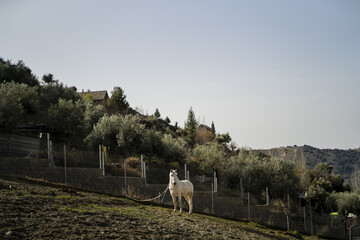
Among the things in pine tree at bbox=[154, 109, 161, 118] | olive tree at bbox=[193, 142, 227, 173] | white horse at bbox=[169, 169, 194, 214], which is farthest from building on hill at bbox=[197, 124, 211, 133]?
white horse at bbox=[169, 169, 194, 214]

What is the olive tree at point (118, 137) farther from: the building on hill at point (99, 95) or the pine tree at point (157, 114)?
the pine tree at point (157, 114)

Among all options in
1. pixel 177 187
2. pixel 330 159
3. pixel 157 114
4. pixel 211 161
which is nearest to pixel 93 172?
pixel 177 187

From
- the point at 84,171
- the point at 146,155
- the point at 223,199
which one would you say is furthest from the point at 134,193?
the point at 146,155

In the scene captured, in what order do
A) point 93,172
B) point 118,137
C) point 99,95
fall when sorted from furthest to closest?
point 99,95, point 118,137, point 93,172

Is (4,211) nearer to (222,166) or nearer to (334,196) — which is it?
(222,166)

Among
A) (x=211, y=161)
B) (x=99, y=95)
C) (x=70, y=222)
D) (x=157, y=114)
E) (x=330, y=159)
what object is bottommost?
(x=330, y=159)

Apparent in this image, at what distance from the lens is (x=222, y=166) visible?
56.1 m

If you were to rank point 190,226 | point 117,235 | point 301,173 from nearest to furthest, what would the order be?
point 117,235 < point 190,226 < point 301,173

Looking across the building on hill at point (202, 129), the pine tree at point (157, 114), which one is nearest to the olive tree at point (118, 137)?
the building on hill at point (202, 129)

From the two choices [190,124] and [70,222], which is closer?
[70,222]

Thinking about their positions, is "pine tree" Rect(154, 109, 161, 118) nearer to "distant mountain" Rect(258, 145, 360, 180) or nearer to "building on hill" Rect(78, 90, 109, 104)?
"building on hill" Rect(78, 90, 109, 104)

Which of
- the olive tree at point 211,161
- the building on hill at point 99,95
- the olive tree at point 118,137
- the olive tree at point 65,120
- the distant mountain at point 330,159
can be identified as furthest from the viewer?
the distant mountain at point 330,159

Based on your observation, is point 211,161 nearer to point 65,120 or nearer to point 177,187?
point 65,120

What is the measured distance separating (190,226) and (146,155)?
95.7 ft
